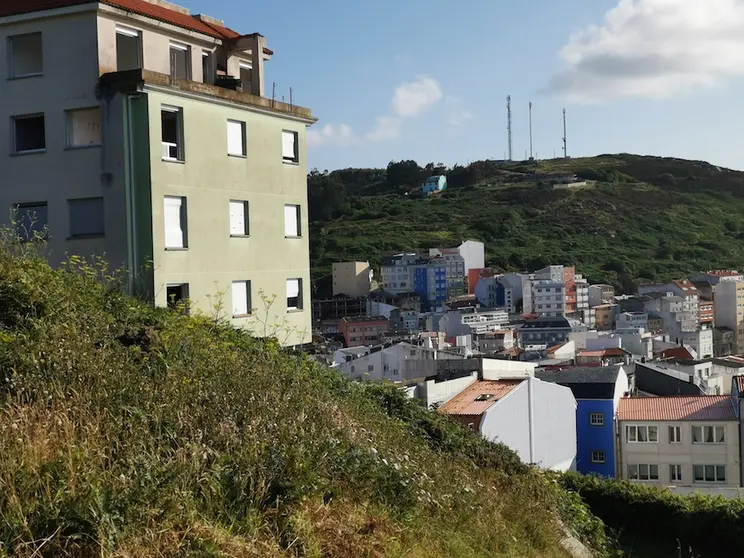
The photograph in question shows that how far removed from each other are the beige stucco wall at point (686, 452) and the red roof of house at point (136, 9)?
74.3 ft

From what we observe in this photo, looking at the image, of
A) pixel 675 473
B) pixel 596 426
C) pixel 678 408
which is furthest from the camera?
pixel 596 426

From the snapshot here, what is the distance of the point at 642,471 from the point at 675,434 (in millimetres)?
2018

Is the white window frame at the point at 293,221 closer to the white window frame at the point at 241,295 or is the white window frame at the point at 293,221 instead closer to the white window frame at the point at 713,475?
the white window frame at the point at 241,295

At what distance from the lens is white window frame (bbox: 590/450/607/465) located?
1339 inches

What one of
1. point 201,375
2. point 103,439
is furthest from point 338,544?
point 201,375

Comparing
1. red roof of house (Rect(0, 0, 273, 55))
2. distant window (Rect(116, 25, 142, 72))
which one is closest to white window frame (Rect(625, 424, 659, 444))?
red roof of house (Rect(0, 0, 273, 55))

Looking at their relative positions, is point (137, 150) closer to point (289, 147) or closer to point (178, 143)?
point (178, 143)

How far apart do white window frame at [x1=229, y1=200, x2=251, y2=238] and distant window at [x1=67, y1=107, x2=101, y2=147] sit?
2555mm

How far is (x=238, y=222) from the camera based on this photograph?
16438mm

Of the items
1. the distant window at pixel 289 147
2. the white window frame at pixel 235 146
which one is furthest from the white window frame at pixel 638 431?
the white window frame at pixel 235 146

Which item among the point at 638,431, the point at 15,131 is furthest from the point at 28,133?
the point at 638,431

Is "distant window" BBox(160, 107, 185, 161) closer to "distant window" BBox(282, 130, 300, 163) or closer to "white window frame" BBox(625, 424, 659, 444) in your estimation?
"distant window" BBox(282, 130, 300, 163)

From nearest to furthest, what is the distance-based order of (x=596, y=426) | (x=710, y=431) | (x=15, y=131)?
(x=15, y=131) < (x=710, y=431) < (x=596, y=426)

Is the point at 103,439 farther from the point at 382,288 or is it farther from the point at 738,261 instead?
the point at 738,261
